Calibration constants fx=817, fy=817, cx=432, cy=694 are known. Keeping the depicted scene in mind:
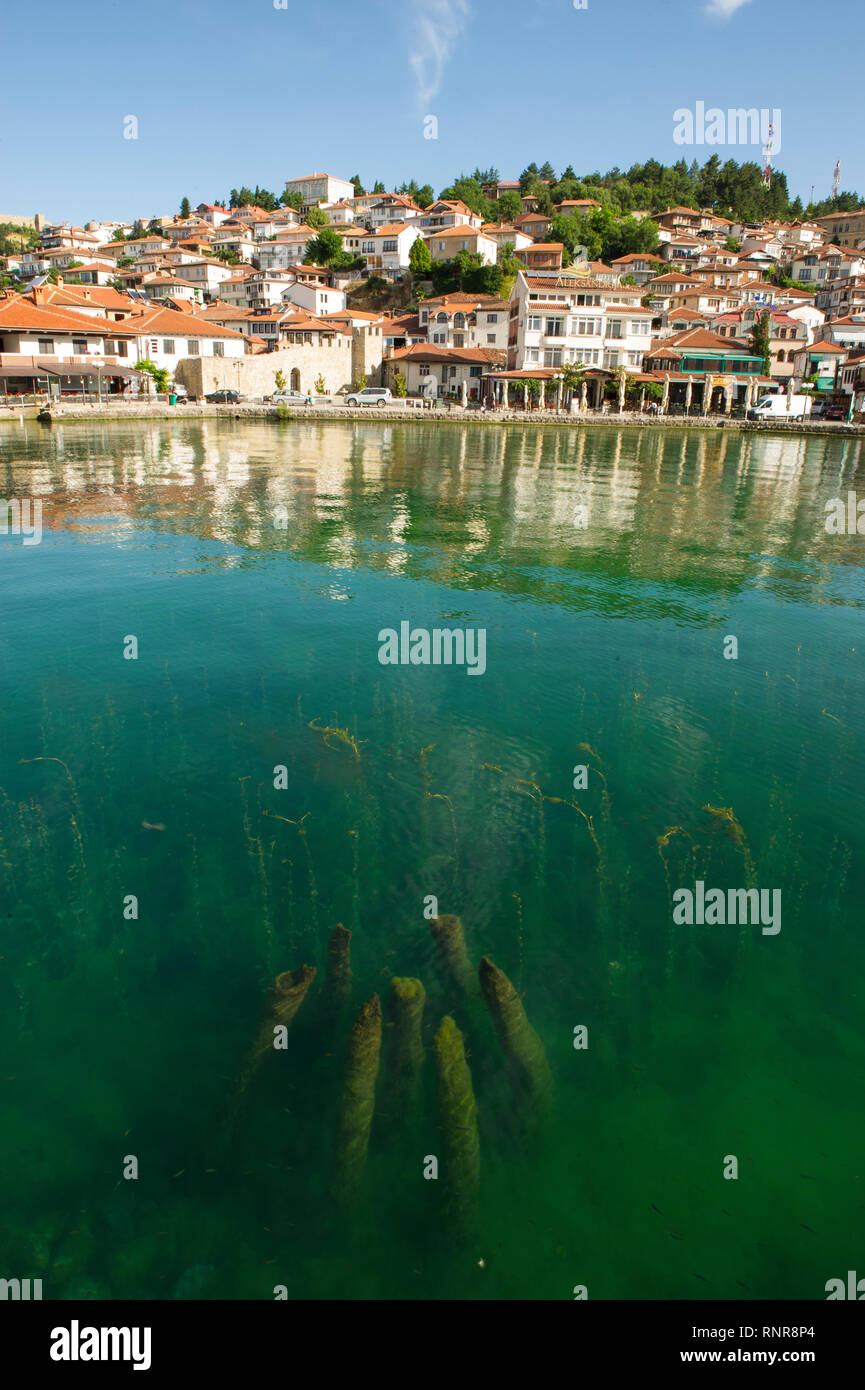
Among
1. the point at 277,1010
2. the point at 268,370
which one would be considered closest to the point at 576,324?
the point at 268,370

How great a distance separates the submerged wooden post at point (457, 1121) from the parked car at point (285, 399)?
69.0 metres

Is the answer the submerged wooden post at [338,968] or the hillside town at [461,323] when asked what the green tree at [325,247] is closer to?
A: the hillside town at [461,323]

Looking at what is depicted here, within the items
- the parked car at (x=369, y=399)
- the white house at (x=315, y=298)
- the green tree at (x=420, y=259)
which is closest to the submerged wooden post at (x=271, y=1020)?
the parked car at (x=369, y=399)

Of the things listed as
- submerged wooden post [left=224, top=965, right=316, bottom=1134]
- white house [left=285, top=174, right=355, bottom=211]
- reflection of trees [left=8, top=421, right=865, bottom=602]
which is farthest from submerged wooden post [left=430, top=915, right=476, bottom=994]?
white house [left=285, top=174, right=355, bottom=211]

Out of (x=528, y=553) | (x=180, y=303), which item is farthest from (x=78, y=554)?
(x=180, y=303)

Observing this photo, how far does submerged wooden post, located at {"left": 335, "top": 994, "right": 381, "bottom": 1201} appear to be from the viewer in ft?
18.6

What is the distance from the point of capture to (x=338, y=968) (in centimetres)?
744

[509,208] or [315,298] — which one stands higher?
[509,208]

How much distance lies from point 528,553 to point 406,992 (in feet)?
57.7

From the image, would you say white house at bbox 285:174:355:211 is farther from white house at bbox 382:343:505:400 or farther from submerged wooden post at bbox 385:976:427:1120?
submerged wooden post at bbox 385:976:427:1120

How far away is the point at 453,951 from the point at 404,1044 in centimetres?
125

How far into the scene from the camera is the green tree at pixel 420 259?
98.9 m

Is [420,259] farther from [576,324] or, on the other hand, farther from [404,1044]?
[404,1044]

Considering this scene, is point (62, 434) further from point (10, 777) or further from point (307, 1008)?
point (307, 1008)
